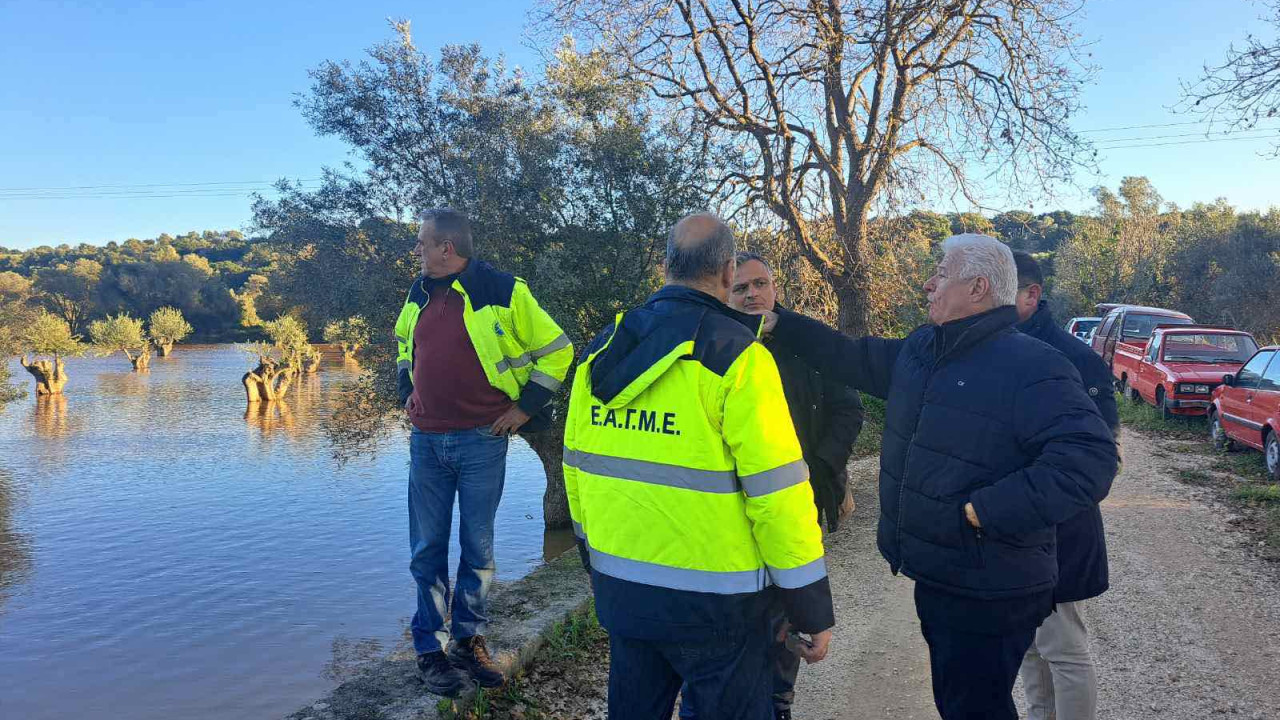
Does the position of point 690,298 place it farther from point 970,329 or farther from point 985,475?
point 985,475

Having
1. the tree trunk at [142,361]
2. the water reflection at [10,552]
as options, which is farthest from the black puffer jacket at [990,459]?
the tree trunk at [142,361]

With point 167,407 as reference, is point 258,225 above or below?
above

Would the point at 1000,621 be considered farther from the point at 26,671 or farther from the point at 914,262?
the point at 914,262

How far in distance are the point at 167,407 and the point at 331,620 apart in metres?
29.3

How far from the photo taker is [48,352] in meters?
41.1

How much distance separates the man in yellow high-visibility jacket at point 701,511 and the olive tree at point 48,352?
4555cm

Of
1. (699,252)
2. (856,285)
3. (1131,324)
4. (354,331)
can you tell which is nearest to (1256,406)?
(856,285)

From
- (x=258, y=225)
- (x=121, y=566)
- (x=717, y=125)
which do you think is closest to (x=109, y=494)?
(x=121, y=566)

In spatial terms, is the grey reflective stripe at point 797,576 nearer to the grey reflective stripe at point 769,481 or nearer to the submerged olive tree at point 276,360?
the grey reflective stripe at point 769,481

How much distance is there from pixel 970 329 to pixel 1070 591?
45.6 inches

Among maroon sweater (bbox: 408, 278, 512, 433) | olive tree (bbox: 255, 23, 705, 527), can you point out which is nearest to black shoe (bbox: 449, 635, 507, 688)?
maroon sweater (bbox: 408, 278, 512, 433)

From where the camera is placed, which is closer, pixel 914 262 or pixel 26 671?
pixel 26 671

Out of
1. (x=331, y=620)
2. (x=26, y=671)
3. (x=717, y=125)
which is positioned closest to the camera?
(x=26, y=671)

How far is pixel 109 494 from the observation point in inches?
701
